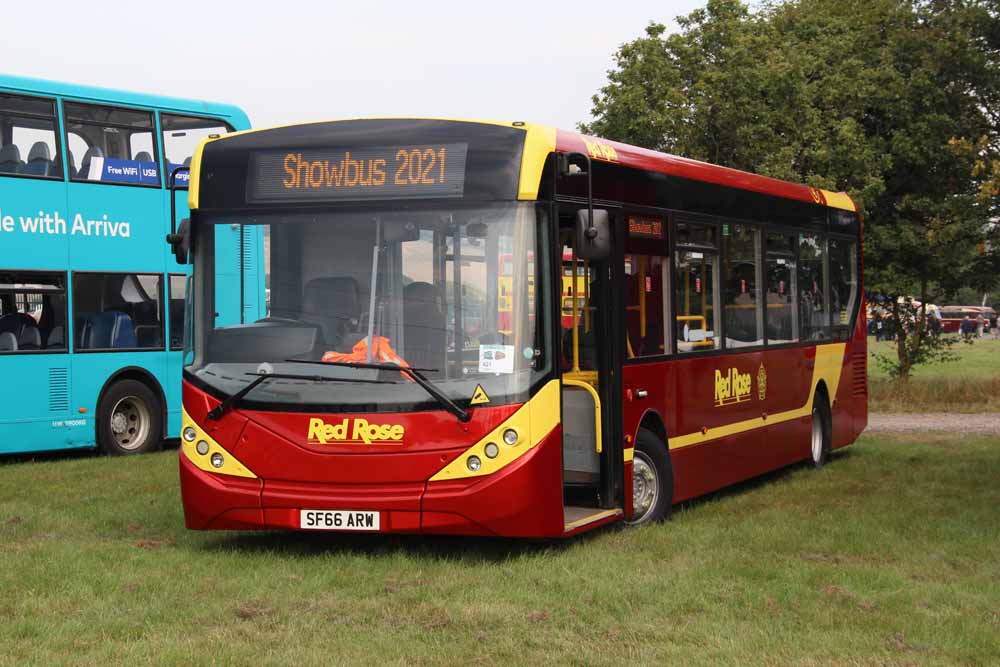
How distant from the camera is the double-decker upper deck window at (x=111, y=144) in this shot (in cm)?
1828

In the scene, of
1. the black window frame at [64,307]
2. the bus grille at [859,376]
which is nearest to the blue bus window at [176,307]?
the black window frame at [64,307]

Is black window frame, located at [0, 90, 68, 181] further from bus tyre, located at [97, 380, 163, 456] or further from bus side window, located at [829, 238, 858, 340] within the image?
bus side window, located at [829, 238, 858, 340]

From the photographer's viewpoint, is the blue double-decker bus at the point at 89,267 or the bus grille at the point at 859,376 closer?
the blue double-decker bus at the point at 89,267

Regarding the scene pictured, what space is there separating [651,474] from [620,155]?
7.95ft

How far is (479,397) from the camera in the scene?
9977mm

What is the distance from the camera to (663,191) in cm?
1252

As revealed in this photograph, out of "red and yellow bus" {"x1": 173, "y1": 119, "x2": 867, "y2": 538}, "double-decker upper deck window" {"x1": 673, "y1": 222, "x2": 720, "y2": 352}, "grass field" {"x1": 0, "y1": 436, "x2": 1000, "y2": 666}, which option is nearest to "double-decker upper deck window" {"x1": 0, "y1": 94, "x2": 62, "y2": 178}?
"grass field" {"x1": 0, "y1": 436, "x2": 1000, "y2": 666}

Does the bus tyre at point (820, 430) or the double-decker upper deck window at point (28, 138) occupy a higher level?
the double-decker upper deck window at point (28, 138)

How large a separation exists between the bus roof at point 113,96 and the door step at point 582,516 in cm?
950

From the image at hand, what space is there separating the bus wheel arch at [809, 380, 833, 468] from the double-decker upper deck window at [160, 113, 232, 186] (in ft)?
25.3

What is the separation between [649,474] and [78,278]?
891cm

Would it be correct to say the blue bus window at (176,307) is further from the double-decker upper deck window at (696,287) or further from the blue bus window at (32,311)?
the double-decker upper deck window at (696,287)

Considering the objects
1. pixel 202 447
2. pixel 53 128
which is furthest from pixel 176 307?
pixel 202 447

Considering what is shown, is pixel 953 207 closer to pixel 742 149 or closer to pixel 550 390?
pixel 742 149
